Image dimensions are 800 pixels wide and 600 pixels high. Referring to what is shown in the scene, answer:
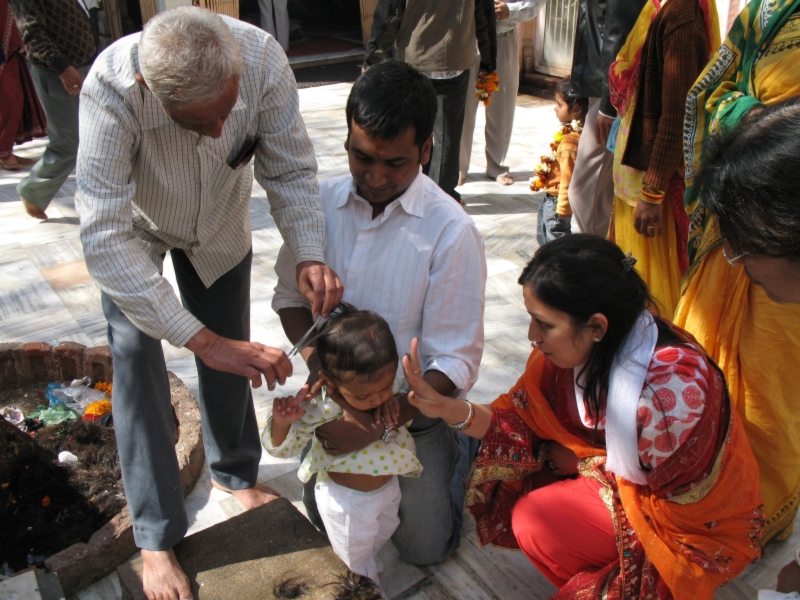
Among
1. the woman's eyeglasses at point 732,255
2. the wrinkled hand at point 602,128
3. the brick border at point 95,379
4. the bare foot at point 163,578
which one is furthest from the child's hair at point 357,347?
the wrinkled hand at point 602,128

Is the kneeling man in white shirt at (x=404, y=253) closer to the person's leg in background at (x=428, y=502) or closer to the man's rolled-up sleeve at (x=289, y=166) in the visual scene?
the person's leg in background at (x=428, y=502)

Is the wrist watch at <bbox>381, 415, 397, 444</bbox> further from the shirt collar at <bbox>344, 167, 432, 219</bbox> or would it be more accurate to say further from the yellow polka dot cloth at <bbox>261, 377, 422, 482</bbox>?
the shirt collar at <bbox>344, 167, 432, 219</bbox>

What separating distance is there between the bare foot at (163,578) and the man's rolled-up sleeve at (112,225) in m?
0.74

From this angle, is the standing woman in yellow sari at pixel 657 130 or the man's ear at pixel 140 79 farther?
the standing woman in yellow sari at pixel 657 130

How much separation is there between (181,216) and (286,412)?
0.66 m

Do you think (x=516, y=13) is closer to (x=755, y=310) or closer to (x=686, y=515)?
(x=755, y=310)

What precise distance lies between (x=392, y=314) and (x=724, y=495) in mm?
1043

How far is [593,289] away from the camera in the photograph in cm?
191

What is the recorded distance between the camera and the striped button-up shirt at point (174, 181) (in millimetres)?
1920

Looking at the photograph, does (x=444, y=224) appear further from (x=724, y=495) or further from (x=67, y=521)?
(x=67, y=521)

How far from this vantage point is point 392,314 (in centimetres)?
223

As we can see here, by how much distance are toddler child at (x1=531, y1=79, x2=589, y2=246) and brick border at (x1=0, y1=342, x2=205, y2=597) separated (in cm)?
257

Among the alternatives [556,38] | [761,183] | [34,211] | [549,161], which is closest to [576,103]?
[549,161]

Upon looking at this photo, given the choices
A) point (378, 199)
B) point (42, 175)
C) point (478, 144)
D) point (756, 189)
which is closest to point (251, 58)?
point (378, 199)
